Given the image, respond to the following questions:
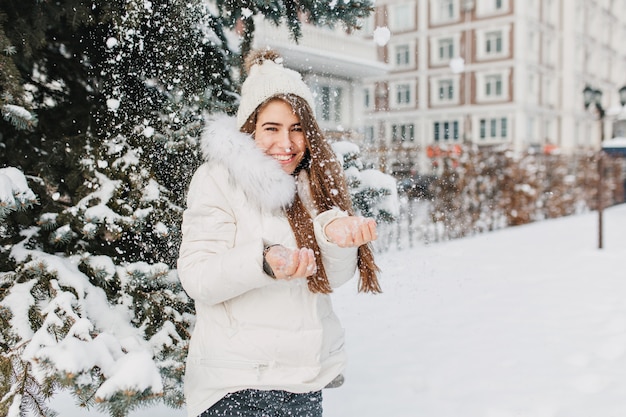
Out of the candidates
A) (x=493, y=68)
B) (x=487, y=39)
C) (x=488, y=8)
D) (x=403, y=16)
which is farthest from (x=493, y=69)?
(x=403, y=16)

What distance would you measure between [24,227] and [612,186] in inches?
671

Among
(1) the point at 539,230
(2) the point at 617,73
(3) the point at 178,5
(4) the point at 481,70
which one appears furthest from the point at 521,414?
(2) the point at 617,73

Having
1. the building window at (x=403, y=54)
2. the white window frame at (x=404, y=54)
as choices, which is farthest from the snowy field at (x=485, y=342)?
the building window at (x=403, y=54)

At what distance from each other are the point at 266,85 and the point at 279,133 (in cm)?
15

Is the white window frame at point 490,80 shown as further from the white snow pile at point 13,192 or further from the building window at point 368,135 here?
the white snow pile at point 13,192

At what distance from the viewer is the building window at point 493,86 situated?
35359 millimetres

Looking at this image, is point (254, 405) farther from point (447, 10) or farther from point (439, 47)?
point (447, 10)

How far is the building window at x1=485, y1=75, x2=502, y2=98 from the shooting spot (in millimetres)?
35359

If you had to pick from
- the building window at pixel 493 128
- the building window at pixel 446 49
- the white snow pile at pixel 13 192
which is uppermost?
the building window at pixel 446 49

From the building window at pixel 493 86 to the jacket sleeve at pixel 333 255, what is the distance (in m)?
35.9

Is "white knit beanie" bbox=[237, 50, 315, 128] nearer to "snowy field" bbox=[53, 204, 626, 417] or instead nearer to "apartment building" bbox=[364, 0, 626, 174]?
"snowy field" bbox=[53, 204, 626, 417]

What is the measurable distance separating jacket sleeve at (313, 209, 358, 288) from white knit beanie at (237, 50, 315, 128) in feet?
1.30

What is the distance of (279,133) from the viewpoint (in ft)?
5.95

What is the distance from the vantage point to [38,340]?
169cm
